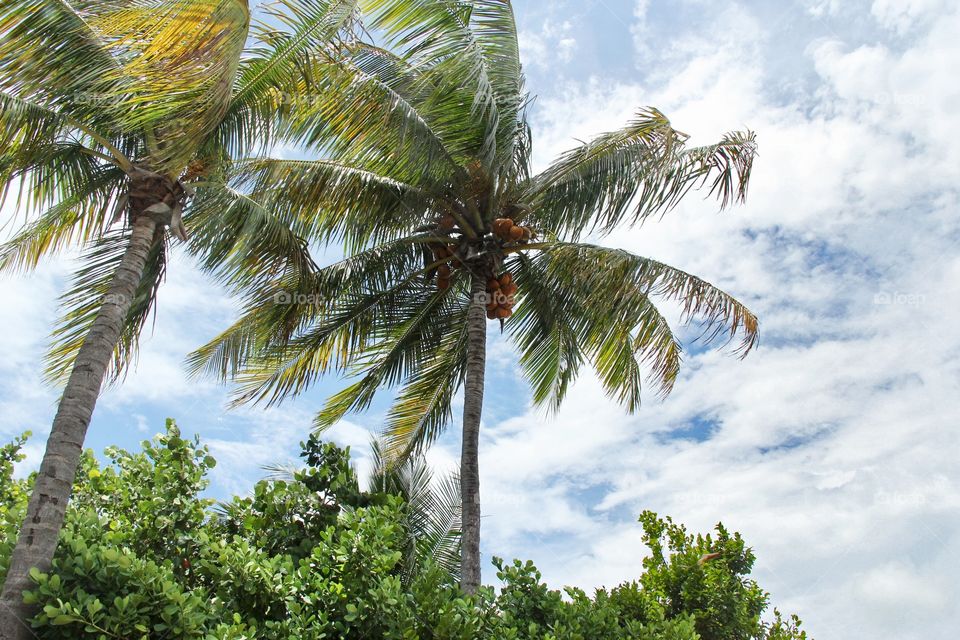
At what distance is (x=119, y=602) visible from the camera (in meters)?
6.15

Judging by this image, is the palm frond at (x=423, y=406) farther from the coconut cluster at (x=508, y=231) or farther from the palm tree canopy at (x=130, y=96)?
the palm tree canopy at (x=130, y=96)

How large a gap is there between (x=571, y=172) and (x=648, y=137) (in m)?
1.11

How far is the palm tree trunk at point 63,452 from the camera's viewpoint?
6270mm

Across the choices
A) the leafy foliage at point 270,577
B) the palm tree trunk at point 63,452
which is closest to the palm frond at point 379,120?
the palm tree trunk at point 63,452

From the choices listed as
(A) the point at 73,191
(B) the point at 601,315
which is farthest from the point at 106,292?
(B) the point at 601,315

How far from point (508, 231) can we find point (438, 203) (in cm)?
104

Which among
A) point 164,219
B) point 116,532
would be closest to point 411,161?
point 164,219

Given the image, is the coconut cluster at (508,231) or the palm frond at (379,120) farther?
the coconut cluster at (508,231)

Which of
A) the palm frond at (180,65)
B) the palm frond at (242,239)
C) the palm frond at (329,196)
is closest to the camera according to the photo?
the palm frond at (180,65)

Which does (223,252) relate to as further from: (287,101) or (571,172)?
(571,172)

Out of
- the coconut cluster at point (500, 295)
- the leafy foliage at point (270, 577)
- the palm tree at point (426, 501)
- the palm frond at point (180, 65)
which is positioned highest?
the coconut cluster at point (500, 295)

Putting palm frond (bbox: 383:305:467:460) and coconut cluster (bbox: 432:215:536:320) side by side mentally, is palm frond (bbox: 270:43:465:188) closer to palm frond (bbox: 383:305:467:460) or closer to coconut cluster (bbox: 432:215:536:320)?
coconut cluster (bbox: 432:215:536:320)

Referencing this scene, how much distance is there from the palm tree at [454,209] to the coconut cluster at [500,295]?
2 cm

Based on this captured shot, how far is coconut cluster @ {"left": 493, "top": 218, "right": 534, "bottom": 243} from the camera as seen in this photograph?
35.8ft
